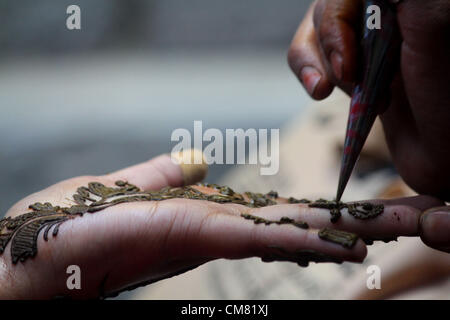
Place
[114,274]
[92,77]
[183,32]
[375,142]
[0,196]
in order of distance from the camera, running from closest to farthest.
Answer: [114,274] → [375,142] → [0,196] → [92,77] → [183,32]

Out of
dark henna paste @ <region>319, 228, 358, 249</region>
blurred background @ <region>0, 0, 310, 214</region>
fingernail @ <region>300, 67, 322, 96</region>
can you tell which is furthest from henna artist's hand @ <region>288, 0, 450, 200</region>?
blurred background @ <region>0, 0, 310, 214</region>

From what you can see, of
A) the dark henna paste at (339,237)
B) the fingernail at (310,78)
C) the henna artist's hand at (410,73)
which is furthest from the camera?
the fingernail at (310,78)

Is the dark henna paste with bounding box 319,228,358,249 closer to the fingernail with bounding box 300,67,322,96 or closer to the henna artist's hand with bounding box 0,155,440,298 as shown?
the henna artist's hand with bounding box 0,155,440,298

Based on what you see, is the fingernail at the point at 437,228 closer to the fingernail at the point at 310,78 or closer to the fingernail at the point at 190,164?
the fingernail at the point at 310,78

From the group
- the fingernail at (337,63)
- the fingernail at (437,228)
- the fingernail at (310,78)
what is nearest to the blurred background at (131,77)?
the fingernail at (310,78)

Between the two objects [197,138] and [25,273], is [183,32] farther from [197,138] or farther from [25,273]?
[25,273]

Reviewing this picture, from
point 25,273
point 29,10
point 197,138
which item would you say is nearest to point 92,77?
point 29,10
